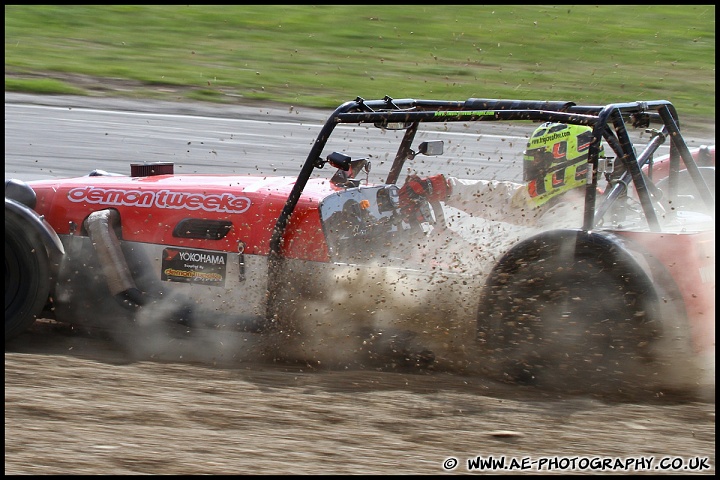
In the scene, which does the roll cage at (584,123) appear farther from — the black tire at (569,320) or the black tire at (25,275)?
the black tire at (25,275)

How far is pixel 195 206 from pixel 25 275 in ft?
3.34

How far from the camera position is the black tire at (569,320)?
3998 millimetres

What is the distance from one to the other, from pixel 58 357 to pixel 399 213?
2.06 meters

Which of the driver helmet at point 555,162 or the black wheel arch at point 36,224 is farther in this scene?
the driver helmet at point 555,162

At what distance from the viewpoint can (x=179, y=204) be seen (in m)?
5.11

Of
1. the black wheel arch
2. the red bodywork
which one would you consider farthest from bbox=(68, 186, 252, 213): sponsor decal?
the black wheel arch

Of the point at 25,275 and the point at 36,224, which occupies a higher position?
the point at 36,224

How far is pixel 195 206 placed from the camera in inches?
200

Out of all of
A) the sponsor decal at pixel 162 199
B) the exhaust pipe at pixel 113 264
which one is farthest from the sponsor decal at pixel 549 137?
the exhaust pipe at pixel 113 264

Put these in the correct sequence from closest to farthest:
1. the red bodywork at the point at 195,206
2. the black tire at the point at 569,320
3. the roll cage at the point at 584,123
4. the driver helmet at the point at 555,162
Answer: the black tire at the point at 569,320 → the roll cage at the point at 584,123 → the red bodywork at the point at 195,206 → the driver helmet at the point at 555,162

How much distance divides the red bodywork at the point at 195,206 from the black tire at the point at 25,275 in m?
0.34

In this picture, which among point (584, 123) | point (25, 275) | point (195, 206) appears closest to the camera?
point (584, 123)

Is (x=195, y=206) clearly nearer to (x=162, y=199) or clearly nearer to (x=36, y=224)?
(x=162, y=199)

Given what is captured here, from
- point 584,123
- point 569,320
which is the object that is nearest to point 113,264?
point 569,320
